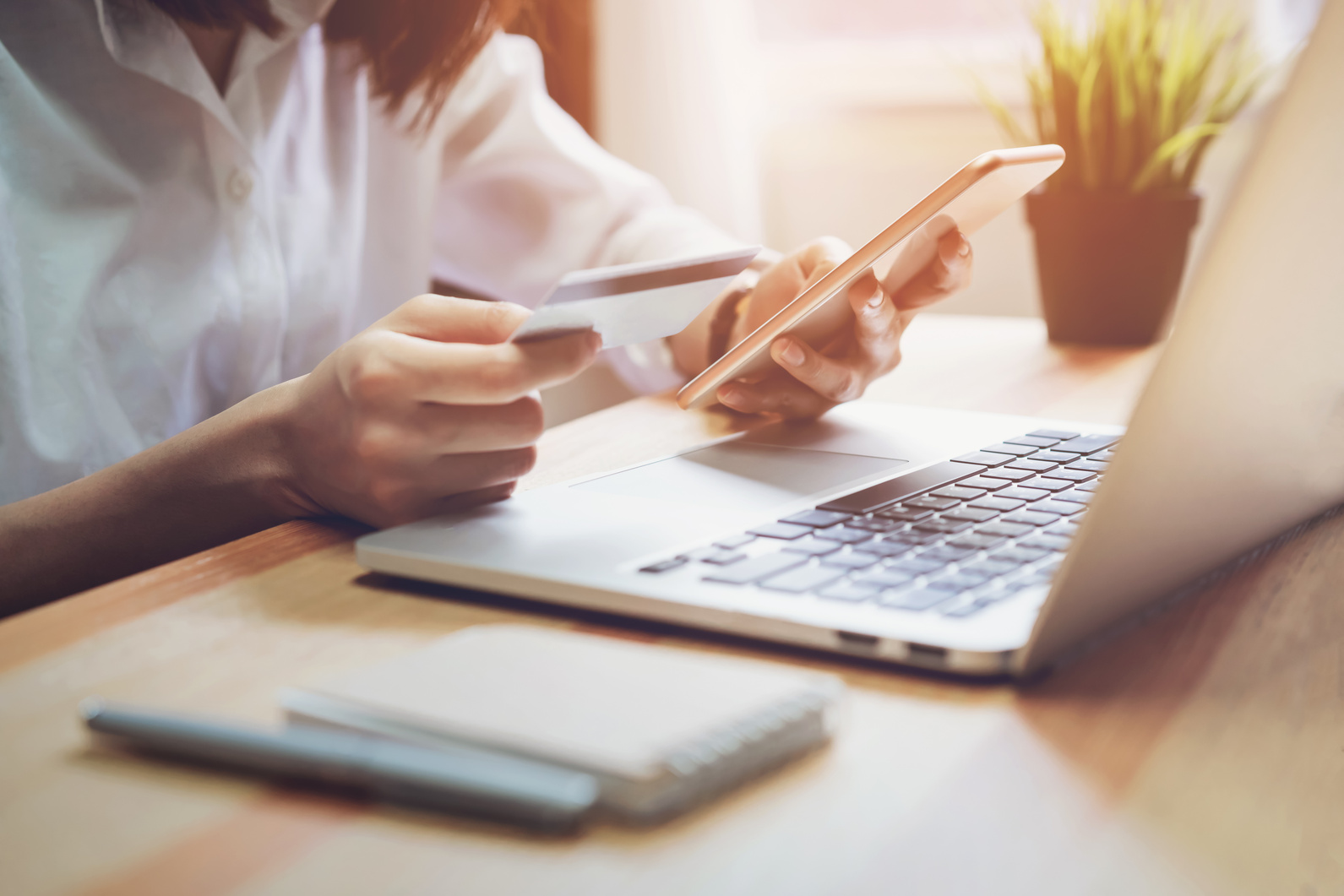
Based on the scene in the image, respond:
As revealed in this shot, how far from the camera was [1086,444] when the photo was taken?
0.59 m

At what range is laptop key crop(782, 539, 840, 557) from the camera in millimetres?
409

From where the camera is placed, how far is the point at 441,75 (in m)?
0.99

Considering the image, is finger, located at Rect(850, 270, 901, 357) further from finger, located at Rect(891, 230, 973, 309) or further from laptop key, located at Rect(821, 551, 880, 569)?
laptop key, located at Rect(821, 551, 880, 569)

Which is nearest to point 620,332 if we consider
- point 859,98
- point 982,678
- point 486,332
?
point 486,332

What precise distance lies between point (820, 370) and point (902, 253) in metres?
0.09

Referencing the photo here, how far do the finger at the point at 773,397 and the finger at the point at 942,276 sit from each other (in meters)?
0.10

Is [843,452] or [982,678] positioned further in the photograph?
[843,452]

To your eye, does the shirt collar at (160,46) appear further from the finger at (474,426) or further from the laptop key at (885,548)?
the laptop key at (885,548)

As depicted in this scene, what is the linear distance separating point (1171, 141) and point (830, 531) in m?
0.71

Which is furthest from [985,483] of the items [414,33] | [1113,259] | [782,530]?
[414,33]

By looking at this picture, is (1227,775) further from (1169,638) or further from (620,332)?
(620,332)

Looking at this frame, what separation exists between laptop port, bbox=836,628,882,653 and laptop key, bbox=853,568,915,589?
3 cm

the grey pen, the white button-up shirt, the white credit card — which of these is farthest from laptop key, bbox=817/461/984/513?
the white button-up shirt

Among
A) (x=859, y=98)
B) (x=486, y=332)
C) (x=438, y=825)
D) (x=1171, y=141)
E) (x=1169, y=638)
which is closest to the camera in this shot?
(x=438, y=825)
